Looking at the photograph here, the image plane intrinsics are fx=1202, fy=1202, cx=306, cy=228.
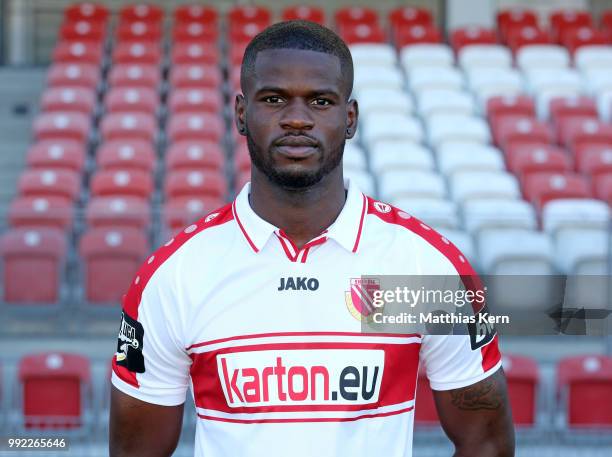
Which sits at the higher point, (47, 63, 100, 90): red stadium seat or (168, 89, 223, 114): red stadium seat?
(47, 63, 100, 90): red stadium seat

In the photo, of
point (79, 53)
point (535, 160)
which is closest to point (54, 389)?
point (535, 160)

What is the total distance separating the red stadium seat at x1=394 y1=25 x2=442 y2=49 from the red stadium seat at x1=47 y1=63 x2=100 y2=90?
3227mm

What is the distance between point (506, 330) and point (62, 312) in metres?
4.95

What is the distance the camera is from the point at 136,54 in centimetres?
1180

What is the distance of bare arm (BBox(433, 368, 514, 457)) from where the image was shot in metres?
2.34

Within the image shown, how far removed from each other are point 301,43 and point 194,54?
9.73 meters

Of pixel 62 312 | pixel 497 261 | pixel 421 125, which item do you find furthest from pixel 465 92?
pixel 62 312

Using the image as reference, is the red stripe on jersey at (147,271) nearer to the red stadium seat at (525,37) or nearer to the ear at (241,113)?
the ear at (241,113)

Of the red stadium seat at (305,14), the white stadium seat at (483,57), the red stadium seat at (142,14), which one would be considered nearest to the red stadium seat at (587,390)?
the white stadium seat at (483,57)

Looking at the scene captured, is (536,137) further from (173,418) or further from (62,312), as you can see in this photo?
(173,418)

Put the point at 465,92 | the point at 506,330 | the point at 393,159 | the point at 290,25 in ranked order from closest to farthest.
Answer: the point at 290,25 → the point at 506,330 → the point at 393,159 → the point at 465,92

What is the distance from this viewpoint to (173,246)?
240cm

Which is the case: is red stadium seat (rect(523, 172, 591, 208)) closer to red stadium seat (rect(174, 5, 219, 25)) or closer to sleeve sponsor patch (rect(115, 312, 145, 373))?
red stadium seat (rect(174, 5, 219, 25))

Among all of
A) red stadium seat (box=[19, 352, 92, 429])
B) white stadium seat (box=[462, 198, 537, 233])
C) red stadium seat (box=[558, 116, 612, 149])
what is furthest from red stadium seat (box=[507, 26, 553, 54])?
red stadium seat (box=[19, 352, 92, 429])
